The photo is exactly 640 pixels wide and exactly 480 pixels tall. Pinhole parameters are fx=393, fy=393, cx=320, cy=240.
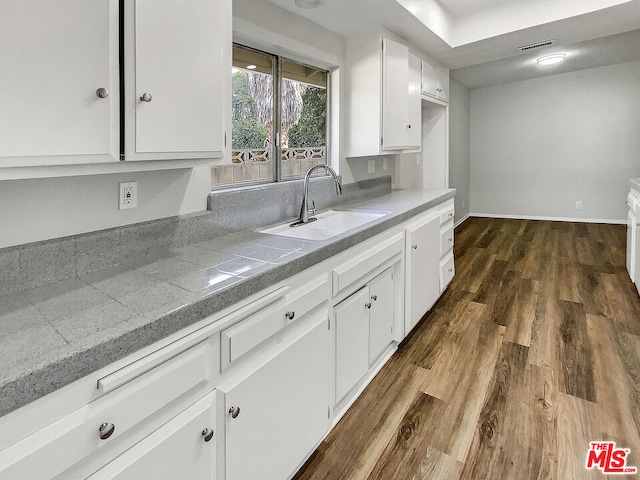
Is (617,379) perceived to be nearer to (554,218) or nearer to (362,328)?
(362,328)

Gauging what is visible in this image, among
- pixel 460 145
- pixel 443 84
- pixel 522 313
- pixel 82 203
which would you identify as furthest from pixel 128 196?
pixel 460 145

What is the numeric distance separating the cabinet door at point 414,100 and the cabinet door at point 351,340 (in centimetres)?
180

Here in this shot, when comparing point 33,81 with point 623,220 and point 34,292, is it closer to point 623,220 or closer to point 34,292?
point 34,292

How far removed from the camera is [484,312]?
3.15 meters

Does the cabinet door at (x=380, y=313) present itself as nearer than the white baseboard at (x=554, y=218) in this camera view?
Yes

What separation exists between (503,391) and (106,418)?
1.98m

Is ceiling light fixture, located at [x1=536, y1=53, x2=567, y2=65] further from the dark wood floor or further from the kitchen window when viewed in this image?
the kitchen window

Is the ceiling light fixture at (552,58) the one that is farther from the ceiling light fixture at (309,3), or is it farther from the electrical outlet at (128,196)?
the electrical outlet at (128,196)

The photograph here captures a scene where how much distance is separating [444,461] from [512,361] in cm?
104

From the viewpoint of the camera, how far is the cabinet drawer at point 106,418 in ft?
2.31

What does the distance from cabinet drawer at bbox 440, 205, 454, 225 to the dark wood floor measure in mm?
693

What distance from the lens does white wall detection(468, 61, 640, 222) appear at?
604 cm

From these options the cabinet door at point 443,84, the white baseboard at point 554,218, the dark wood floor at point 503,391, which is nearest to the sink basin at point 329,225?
the dark wood floor at point 503,391

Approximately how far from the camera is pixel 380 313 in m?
2.20
